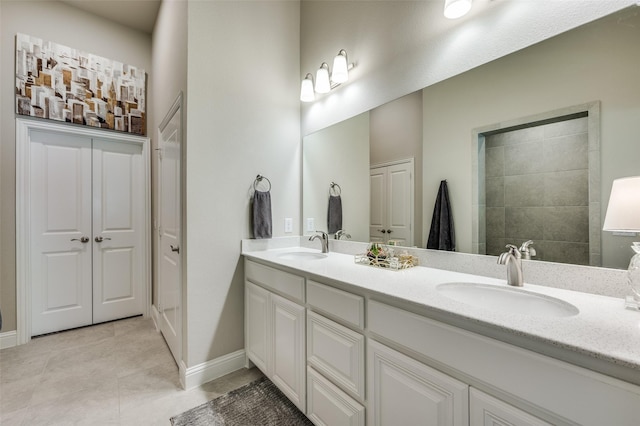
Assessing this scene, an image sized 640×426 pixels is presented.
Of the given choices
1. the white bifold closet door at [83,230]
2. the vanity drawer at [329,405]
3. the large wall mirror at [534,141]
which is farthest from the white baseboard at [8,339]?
the large wall mirror at [534,141]

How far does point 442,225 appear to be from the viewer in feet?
→ 5.03

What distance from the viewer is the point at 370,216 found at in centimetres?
195

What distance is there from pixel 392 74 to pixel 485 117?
0.68 metres

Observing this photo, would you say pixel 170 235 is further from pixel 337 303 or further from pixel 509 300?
pixel 509 300

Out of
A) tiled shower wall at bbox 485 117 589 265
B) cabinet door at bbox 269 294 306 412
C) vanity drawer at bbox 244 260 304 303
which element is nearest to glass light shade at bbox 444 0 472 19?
tiled shower wall at bbox 485 117 589 265

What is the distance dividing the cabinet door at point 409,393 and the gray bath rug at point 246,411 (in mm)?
690

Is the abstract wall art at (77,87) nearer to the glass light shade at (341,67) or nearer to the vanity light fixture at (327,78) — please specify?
the vanity light fixture at (327,78)

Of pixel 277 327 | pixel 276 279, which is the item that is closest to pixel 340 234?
pixel 276 279

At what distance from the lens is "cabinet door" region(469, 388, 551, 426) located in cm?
74

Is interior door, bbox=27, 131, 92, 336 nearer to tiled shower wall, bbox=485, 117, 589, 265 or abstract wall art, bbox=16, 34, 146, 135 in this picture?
abstract wall art, bbox=16, 34, 146, 135

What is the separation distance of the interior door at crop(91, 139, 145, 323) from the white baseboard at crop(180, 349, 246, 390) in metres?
1.72

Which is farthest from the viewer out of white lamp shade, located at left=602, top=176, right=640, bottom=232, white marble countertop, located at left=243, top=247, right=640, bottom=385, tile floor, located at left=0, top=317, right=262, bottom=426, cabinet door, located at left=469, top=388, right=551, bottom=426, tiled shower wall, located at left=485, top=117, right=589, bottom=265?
tile floor, located at left=0, top=317, right=262, bottom=426

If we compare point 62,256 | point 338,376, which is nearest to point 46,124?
point 62,256

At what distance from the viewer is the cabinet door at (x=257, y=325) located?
1848 mm
